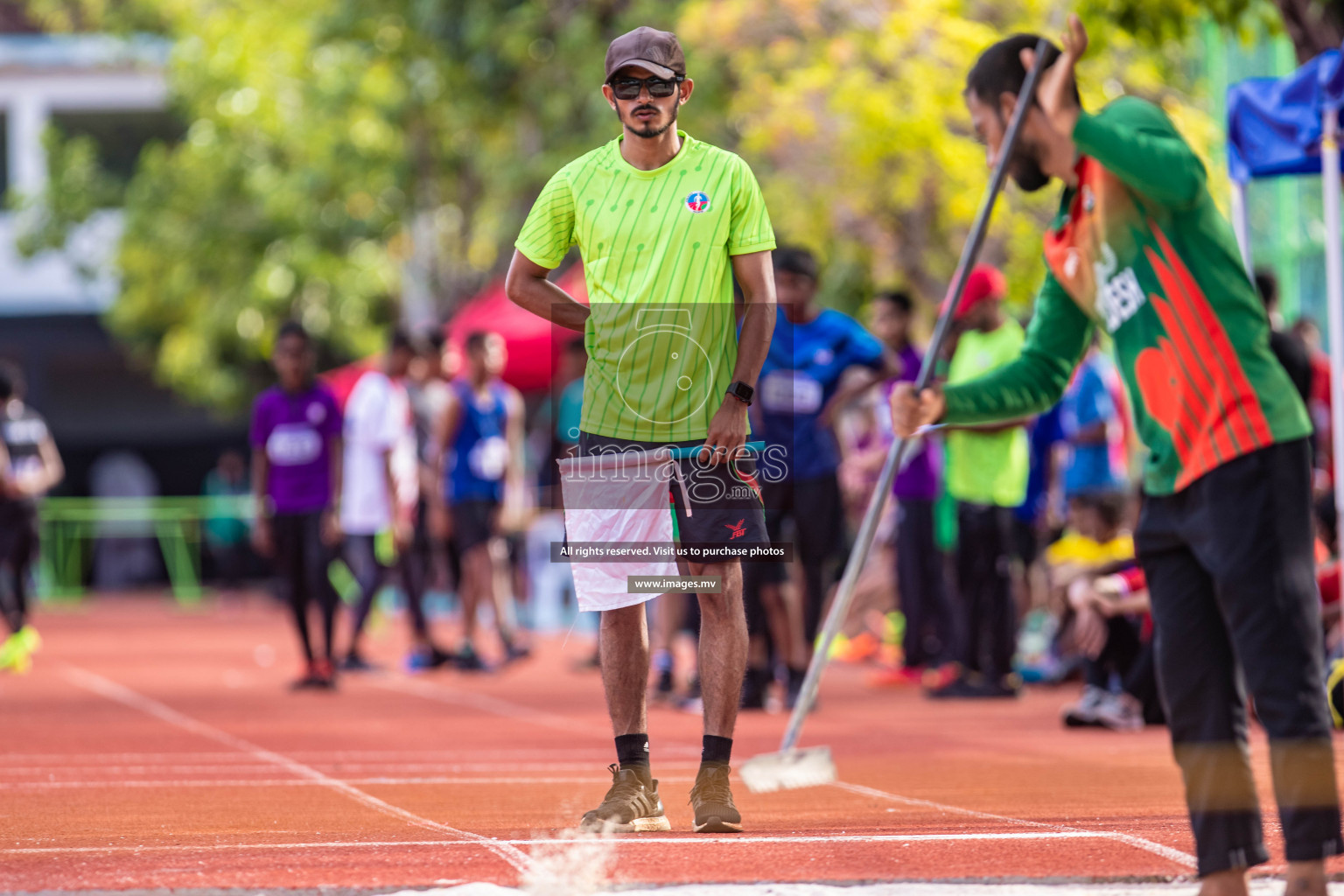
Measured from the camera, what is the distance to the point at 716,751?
5363 mm

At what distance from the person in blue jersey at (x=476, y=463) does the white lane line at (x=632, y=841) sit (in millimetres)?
7672

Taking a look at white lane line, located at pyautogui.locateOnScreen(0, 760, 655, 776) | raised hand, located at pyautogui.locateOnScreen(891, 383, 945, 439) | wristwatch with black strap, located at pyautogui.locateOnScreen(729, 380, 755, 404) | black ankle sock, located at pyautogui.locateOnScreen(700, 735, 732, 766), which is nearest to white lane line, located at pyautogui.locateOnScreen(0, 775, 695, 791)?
white lane line, located at pyautogui.locateOnScreen(0, 760, 655, 776)

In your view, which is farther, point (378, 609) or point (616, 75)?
point (378, 609)

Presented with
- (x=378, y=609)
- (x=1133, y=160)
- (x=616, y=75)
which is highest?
(x=616, y=75)

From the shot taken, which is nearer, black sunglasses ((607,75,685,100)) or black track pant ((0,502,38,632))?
black sunglasses ((607,75,685,100))

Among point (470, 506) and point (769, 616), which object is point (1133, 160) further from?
point (470, 506)

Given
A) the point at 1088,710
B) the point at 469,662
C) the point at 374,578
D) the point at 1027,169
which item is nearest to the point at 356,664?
the point at 374,578

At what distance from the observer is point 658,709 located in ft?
33.7

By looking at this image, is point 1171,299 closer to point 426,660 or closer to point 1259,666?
point 1259,666

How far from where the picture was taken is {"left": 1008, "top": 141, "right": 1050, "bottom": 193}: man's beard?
4.17 meters

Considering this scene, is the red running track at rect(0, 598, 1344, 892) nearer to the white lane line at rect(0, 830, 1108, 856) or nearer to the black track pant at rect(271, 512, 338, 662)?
the white lane line at rect(0, 830, 1108, 856)

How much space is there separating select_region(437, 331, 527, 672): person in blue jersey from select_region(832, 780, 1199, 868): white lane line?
623 centimetres

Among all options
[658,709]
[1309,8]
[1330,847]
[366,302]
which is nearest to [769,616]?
[658,709]

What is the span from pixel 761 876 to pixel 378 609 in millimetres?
18108
